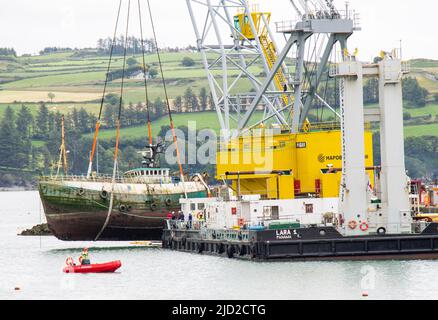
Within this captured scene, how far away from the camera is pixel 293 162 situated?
81188 millimetres

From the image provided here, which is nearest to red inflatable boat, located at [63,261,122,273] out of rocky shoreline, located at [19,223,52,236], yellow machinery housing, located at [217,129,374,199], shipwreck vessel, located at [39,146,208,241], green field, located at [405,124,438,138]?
yellow machinery housing, located at [217,129,374,199]

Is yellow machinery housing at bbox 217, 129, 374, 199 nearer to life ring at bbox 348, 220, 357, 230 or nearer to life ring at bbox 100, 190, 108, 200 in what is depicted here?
life ring at bbox 100, 190, 108, 200

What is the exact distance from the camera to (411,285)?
58.8 metres

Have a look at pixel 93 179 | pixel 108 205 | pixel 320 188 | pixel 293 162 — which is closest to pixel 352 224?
pixel 320 188

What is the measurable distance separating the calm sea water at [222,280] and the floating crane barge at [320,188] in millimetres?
997

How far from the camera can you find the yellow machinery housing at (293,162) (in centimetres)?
7875

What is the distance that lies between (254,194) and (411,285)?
1997 cm

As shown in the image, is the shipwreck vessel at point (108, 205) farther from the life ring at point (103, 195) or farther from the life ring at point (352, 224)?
the life ring at point (352, 224)

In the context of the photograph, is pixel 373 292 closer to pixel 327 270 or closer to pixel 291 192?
pixel 327 270

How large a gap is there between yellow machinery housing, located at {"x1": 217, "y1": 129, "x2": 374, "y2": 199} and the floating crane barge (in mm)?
58

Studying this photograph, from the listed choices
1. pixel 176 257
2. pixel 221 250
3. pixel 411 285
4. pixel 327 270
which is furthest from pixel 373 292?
pixel 176 257

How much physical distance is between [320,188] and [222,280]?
605 inches

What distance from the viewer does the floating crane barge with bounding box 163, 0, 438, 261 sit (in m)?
66.1
